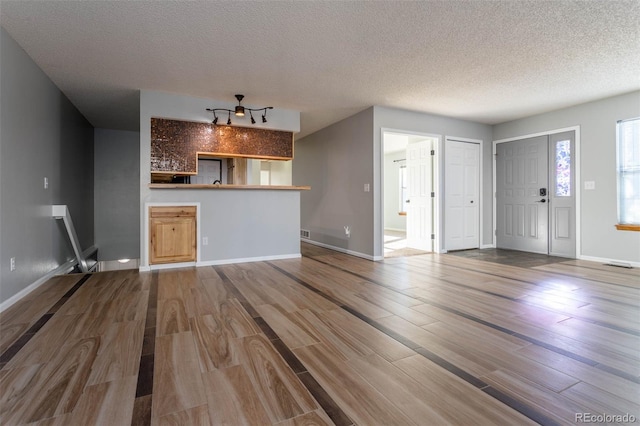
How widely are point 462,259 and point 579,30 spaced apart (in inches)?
126

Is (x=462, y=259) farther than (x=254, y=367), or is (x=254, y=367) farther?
(x=462, y=259)

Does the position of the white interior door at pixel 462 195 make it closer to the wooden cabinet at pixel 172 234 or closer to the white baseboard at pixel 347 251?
the white baseboard at pixel 347 251

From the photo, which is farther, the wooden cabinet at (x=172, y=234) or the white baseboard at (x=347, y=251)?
the white baseboard at (x=347, y=251)

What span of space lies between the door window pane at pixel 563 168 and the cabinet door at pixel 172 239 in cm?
579

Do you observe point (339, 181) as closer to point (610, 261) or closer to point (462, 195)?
point (462, 195)

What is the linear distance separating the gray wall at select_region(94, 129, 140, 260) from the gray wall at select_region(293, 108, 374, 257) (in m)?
3.54

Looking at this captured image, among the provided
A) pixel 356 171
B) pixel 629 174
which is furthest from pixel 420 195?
pixel 629 174

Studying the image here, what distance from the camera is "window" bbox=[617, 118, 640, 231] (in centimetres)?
435

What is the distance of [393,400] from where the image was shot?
141 cm

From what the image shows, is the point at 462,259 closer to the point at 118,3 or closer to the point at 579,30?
the point at 579,30

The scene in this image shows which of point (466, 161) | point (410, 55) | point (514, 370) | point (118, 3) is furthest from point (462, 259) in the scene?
point (118, 3)

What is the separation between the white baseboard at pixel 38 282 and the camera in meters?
2.70

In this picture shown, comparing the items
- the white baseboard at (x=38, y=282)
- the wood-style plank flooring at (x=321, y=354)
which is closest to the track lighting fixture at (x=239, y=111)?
the wood-style plank flooring at (x=321, y=354)

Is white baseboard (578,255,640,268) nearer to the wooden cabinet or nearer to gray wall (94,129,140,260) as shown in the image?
the wooden cabinet
